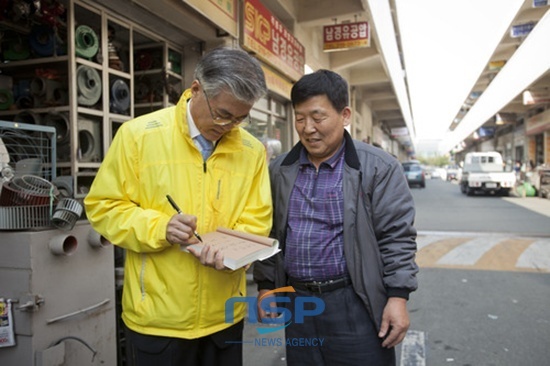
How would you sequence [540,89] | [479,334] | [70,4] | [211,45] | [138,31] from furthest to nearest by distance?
[540,89] → [211,45] → [138,31] → [479,334] → [70,4]

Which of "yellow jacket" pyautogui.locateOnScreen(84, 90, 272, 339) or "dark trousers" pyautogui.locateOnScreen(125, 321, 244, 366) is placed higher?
"yellow jacket" pyautogui.locateOnScreen(84, 90, 272, 339)

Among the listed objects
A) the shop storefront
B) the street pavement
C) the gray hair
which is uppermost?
the shop storefront

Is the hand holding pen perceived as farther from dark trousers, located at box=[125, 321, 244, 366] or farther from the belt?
the belt

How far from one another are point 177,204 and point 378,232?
951 millimetres

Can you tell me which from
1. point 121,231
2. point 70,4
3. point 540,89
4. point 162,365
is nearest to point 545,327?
point 162,365

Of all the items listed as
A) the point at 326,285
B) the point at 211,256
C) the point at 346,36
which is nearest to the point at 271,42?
the point at 346,36

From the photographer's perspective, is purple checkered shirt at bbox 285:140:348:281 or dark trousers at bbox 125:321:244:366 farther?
purple checkered shirt at bbox 285:140:348:281

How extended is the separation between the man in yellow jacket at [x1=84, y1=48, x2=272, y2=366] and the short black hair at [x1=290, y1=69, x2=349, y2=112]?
334mm

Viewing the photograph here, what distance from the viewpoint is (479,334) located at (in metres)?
4.19

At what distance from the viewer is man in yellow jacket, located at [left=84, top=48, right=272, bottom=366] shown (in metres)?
1.74

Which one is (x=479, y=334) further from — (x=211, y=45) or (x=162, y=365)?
(x=211, y=45)

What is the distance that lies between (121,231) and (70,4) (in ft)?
9.84

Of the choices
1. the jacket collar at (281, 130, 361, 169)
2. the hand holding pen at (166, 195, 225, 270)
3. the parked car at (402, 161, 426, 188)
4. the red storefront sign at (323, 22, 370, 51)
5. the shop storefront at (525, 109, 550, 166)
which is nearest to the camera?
the hand holding pen at (166, 195, 225, 270)

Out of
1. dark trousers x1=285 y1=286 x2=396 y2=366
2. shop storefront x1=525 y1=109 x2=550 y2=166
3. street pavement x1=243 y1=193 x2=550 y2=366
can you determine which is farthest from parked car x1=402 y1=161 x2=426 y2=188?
dark trousers x1=285 y1=286 x2=396 y2=366
